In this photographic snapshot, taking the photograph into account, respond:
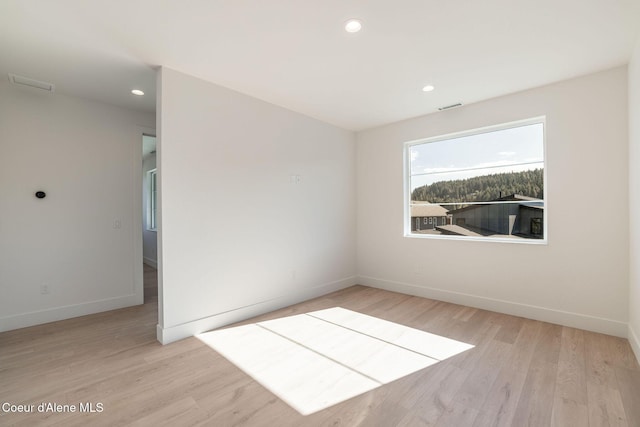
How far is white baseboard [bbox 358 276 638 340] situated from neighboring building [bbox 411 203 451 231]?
91cm

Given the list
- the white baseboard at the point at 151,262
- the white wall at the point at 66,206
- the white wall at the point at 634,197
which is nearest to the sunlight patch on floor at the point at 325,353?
the white wall at the point at 634,197

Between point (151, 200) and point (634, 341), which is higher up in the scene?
point (151, 200)

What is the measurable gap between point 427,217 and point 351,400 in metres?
3.03

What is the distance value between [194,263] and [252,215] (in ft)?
2.83

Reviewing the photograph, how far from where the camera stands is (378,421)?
1689mm

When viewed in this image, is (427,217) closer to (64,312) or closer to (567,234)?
(567,234)

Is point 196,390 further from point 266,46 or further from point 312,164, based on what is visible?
point 312,164

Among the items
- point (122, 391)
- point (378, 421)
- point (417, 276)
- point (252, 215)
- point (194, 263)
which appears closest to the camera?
point (378, 421)

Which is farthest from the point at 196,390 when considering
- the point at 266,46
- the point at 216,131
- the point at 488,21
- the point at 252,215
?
the point at 488,21

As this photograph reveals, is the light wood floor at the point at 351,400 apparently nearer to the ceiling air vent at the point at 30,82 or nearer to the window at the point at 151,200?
the ceiling air vent at the point at 30,82

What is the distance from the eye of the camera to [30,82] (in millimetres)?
2896

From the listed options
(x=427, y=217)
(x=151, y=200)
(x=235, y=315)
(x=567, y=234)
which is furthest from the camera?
(x=151, y=200)

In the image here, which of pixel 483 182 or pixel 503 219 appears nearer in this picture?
pixel 503 219

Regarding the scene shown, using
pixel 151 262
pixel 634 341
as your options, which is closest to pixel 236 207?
pixel 634 341
